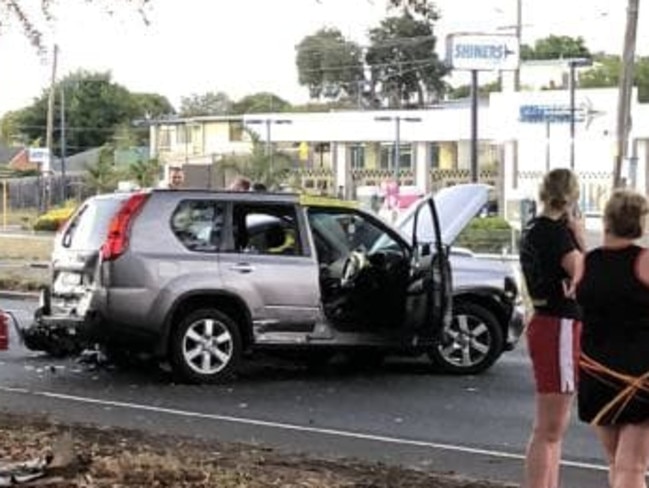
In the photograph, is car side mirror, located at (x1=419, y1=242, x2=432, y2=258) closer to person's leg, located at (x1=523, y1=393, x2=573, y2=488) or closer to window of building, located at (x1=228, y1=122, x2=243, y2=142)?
person's leg, located at (x1=523, y1=393, x2=573, y2=488)

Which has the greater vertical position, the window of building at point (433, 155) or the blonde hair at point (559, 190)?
the window of building at point (433, 155)

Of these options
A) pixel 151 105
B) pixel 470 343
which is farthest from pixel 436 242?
pixel 151 105

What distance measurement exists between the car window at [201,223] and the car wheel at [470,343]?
231cm

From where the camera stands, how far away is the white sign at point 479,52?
109 ft

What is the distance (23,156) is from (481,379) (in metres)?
86.7

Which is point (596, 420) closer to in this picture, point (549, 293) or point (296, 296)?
point (549, 293)

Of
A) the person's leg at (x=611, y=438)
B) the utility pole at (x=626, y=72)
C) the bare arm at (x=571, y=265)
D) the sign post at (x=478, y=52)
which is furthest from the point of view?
the sign post at (x=478, y=52)

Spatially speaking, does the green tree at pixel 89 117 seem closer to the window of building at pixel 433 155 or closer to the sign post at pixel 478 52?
the window of building at pixel 433 155

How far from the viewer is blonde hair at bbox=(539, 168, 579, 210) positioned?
618 centimetres

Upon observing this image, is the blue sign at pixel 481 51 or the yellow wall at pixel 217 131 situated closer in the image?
the blue sign at pixel 481 51

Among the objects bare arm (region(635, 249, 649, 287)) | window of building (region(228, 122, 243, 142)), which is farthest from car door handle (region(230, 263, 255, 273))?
window of building (region(228, 122, 243, 142))

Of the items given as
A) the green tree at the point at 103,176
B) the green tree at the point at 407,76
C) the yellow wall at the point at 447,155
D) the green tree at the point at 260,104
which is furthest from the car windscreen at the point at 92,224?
the green tree at the point at 260,104

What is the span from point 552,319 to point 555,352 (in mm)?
158

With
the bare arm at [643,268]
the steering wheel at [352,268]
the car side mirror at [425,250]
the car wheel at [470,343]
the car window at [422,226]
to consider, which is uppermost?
the bare arm at [643,268]
